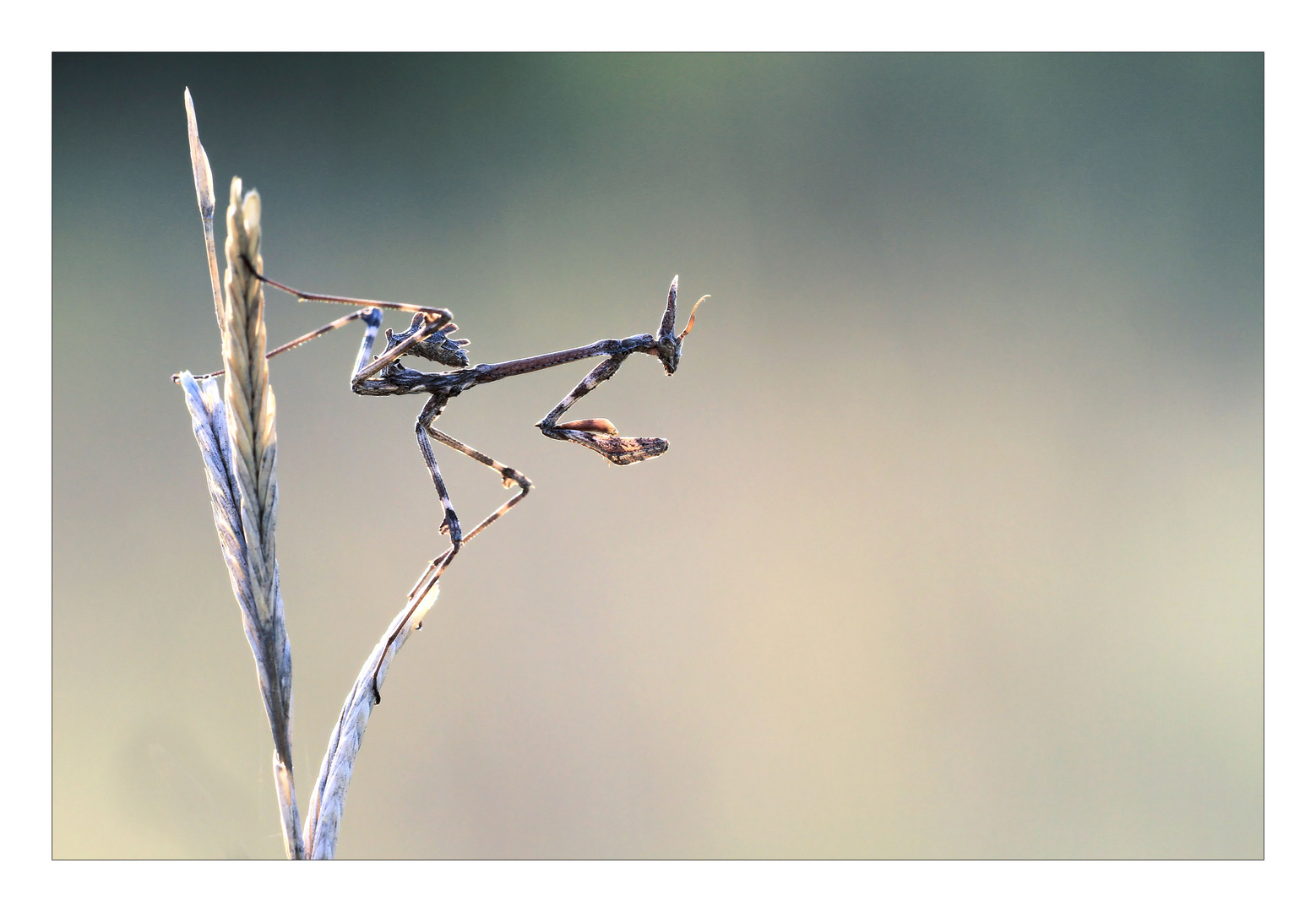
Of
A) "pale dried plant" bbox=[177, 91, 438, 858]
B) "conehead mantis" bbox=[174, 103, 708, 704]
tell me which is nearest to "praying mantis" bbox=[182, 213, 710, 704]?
"conehead mantis" bbox=[174, 103, 708, 704]

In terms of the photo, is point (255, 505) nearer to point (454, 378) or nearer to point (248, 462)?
point (248, 462)

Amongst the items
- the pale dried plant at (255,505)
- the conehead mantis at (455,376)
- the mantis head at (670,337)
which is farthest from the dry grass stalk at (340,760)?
the mantis head at (670,337)

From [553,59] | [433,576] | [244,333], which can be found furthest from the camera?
[553,59]

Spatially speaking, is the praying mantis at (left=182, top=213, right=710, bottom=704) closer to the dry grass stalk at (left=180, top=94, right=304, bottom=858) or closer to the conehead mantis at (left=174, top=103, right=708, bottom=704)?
the conehead mantis at (left=174, top=103, right=708, bottom=704)

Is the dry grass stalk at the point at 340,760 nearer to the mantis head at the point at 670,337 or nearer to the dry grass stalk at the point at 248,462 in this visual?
→ the dry grass stalk at the point at 248,462

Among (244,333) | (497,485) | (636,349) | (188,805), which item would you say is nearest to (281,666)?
(244,333)

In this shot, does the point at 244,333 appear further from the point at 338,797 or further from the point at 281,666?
the point at 338,797

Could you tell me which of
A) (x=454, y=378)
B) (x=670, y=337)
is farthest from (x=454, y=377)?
(x=670, y=337)
